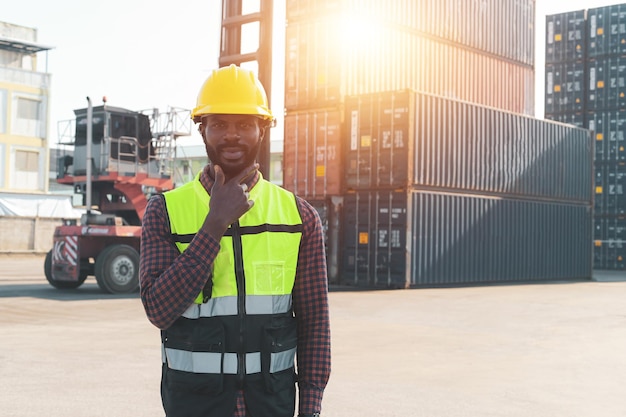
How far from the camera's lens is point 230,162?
8.21ft

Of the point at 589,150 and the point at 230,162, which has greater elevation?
the point at 589,150

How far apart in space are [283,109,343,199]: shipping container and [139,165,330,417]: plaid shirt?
18.7 m

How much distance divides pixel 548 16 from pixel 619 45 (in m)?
3.35

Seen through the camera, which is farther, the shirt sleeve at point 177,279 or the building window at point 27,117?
the building window at point 27,117

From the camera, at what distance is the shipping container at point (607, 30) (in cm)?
3269

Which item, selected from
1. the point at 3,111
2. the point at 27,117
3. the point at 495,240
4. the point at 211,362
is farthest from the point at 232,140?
the point at 27,117

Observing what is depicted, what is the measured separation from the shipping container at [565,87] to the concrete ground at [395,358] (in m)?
18.8

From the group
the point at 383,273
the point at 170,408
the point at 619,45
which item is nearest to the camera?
the point at 170,408

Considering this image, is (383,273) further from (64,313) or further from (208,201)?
(208,201)

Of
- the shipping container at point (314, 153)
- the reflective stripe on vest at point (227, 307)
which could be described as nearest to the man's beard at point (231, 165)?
the reflective stripe on vest at point (227, 307)

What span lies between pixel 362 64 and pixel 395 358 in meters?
13.6

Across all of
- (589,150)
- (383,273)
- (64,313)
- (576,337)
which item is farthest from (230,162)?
(589,150)

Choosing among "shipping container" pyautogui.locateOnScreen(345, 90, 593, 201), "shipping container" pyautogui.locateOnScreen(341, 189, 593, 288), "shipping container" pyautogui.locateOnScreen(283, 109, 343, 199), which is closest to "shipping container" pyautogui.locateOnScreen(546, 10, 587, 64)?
"shipping container" pyautogui.locateOnScreen(345, 90, 593, 201)

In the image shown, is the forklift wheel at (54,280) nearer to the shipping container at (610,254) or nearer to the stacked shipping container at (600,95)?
the stacked shipping container at (600,95)
